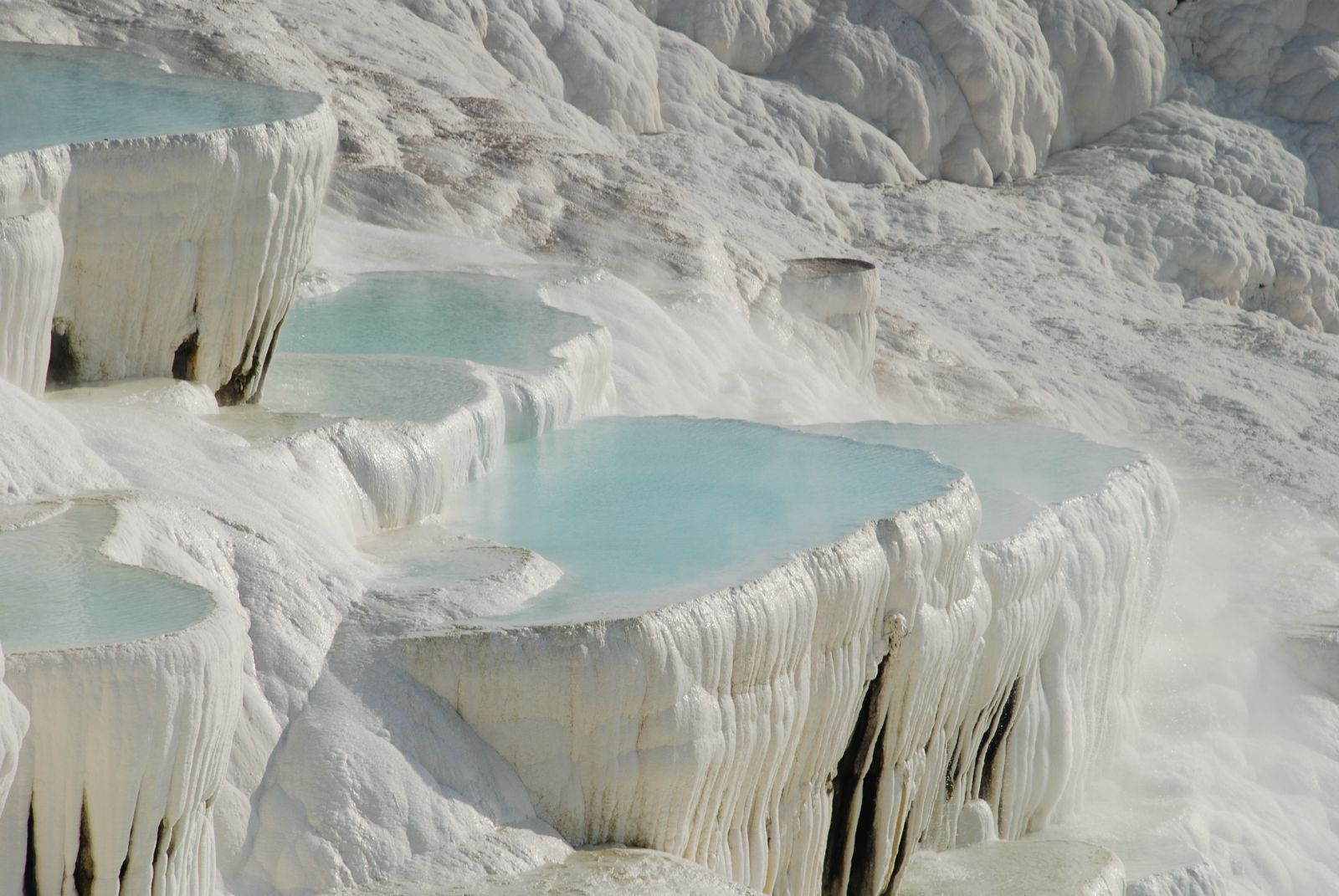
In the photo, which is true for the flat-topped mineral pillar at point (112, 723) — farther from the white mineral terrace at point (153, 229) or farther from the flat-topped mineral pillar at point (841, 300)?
the flat-topped mineral pillar at point (841, 300)

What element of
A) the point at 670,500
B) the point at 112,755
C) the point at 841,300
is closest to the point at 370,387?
the point at 670,500

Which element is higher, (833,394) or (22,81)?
(22,81)

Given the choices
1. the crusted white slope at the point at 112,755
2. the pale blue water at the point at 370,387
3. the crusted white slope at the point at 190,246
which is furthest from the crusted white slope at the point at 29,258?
the crusted white slope at the point at 112,755

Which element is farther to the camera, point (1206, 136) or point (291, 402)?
point (1206, 136)

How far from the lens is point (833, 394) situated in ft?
34.7

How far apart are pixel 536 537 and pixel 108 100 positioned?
2.37m

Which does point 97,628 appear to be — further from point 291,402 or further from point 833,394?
point 833,394

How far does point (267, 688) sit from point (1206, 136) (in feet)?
53.2

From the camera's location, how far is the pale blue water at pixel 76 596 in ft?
12.1

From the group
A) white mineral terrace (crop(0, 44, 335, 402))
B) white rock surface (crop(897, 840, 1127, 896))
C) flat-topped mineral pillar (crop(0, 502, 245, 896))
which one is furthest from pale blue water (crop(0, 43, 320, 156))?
white rock surface (crop(897, 840, 1127, 896))

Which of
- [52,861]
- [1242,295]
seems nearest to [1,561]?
[52,861]

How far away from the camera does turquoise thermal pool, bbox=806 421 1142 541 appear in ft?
23.2

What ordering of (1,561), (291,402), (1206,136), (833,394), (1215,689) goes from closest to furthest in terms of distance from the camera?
(1,561), (291,402), (1215,689), (833,394), (1206,136)

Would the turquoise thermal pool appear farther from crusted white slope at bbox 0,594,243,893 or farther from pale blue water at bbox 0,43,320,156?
crusted white slope at bbox 0,594,243,893
